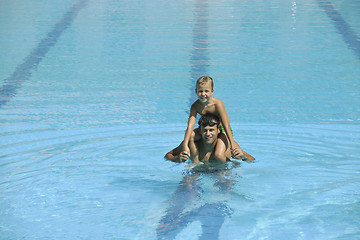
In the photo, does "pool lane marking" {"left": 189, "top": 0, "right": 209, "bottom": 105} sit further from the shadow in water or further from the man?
the shadow in water

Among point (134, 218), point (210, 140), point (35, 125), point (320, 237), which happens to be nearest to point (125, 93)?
point (35, 125)

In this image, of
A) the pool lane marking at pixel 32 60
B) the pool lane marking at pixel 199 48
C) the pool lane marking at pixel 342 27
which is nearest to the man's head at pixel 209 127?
the pool lane marking at pixel 199 48

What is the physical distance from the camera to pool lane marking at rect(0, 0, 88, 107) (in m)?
5.55

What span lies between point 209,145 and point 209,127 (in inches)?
5.9

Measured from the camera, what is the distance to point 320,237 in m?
2.85

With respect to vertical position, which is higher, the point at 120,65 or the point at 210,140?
the point at 210,140

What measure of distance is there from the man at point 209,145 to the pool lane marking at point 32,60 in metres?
2.41

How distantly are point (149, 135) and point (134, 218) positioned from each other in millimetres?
1345

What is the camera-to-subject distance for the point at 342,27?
7.87 m

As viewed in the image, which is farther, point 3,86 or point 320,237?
point 3,86

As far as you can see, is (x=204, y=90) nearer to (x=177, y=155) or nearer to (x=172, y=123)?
(x=177, y=155)

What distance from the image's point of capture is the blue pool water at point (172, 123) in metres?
3.07

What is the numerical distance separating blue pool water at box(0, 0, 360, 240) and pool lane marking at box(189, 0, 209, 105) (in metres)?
0.03

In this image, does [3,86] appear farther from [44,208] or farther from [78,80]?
[44,208]
